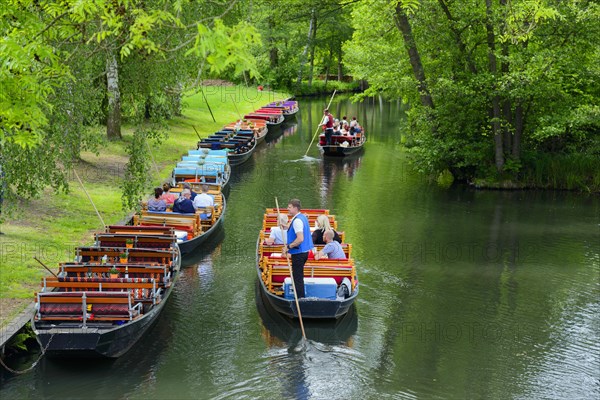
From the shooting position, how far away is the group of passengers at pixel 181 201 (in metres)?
17.8

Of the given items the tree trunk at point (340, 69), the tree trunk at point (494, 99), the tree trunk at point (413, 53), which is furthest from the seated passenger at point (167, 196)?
the tree trunk at point (340, 69)

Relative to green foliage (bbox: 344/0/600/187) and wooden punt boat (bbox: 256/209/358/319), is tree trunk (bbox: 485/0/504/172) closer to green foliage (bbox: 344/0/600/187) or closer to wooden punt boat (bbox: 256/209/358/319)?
green foliage (bbox: 344/0/600/187)

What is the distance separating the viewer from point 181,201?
58.6 ft

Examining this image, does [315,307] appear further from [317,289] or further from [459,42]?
[459,42]

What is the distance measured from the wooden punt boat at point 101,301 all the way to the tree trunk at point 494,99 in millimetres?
13123

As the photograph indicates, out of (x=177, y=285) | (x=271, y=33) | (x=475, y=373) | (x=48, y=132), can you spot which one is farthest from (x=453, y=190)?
(x=271, y=33)

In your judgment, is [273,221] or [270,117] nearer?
[273,221]

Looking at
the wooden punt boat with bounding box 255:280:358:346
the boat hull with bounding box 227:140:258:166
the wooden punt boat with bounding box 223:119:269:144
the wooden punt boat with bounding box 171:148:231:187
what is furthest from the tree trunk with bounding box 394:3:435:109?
the wooden punt boat with bounding box 255:280:358:346

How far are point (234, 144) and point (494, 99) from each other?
9.72m

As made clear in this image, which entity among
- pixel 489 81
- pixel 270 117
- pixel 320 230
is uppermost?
pixel 489 81

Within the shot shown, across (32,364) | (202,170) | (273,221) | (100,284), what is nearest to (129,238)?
(100,284)

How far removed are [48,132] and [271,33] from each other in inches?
1888

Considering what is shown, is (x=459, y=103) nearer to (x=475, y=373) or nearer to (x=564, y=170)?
(x=564, y=170)

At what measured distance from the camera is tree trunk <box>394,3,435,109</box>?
83.1 feet
